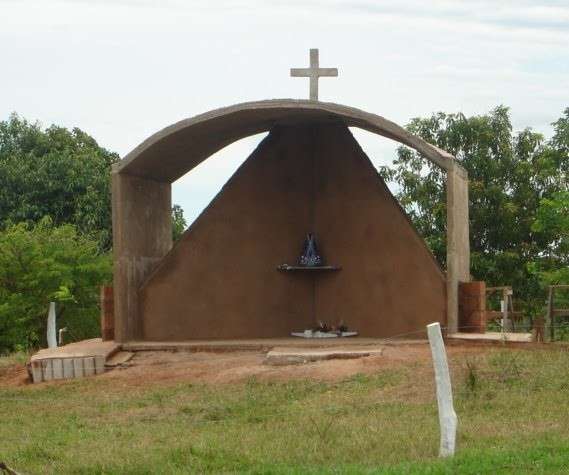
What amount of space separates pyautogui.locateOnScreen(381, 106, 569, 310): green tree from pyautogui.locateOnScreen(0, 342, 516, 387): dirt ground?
39.0 ft

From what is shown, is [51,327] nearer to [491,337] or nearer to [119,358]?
[119,358]

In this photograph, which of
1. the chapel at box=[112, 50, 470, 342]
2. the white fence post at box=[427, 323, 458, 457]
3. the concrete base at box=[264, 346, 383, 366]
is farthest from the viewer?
the chapel at box=[112, 50, 470, 342]

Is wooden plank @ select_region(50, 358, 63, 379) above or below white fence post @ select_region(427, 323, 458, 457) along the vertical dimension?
below

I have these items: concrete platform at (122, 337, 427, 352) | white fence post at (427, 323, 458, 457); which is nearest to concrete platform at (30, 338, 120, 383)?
concrete platform at (122, 337, 427, 352)

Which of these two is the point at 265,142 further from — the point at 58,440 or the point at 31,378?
the point at 58,440

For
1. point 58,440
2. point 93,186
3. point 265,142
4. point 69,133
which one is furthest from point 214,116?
point 69,133

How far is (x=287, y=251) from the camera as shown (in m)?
20.7

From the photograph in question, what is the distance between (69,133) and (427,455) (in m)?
31.1

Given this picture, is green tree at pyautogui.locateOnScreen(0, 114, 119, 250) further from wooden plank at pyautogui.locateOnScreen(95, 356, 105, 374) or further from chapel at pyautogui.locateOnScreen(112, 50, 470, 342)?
wooden plank at pyautogui.locateOnScreen(95, 356, 105, 374)

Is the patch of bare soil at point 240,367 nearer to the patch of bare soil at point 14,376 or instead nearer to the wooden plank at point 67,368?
the wooden plank at point 67,368

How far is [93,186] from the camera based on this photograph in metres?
35.9

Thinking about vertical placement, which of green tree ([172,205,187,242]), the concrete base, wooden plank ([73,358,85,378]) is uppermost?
green tree ([172,205,187,242])

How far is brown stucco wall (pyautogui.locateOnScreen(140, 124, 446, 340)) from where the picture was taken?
19844mm

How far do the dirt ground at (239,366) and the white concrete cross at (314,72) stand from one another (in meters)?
4.42
